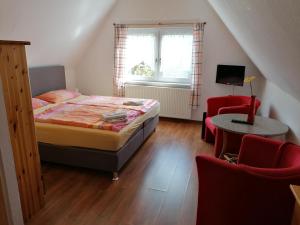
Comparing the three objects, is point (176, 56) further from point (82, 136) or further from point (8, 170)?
point (8, 170)

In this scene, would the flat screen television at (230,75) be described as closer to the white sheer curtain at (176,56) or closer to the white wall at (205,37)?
the white wall at (205,37)

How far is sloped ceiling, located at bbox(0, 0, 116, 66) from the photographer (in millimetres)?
2766

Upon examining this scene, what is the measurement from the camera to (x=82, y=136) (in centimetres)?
254

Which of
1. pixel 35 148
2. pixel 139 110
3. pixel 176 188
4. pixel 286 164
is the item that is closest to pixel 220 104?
pixel 139 110

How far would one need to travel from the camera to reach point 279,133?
226 centimetres

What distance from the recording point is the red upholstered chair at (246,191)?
1.33 m

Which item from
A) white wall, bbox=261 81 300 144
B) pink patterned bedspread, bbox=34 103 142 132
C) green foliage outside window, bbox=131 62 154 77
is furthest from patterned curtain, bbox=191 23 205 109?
pink patterned bedspread, bbox=34 103 142 132

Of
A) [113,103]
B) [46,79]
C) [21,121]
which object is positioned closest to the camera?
[21,121]

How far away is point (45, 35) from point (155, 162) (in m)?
2.59

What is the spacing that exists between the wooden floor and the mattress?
392 millimetres

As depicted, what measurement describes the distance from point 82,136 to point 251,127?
185 cm

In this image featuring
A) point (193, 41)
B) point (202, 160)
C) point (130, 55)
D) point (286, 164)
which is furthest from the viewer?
point (130, 55)

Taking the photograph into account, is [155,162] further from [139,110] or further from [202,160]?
[202,160]

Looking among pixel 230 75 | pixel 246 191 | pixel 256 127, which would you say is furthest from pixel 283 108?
pixel 246 191
